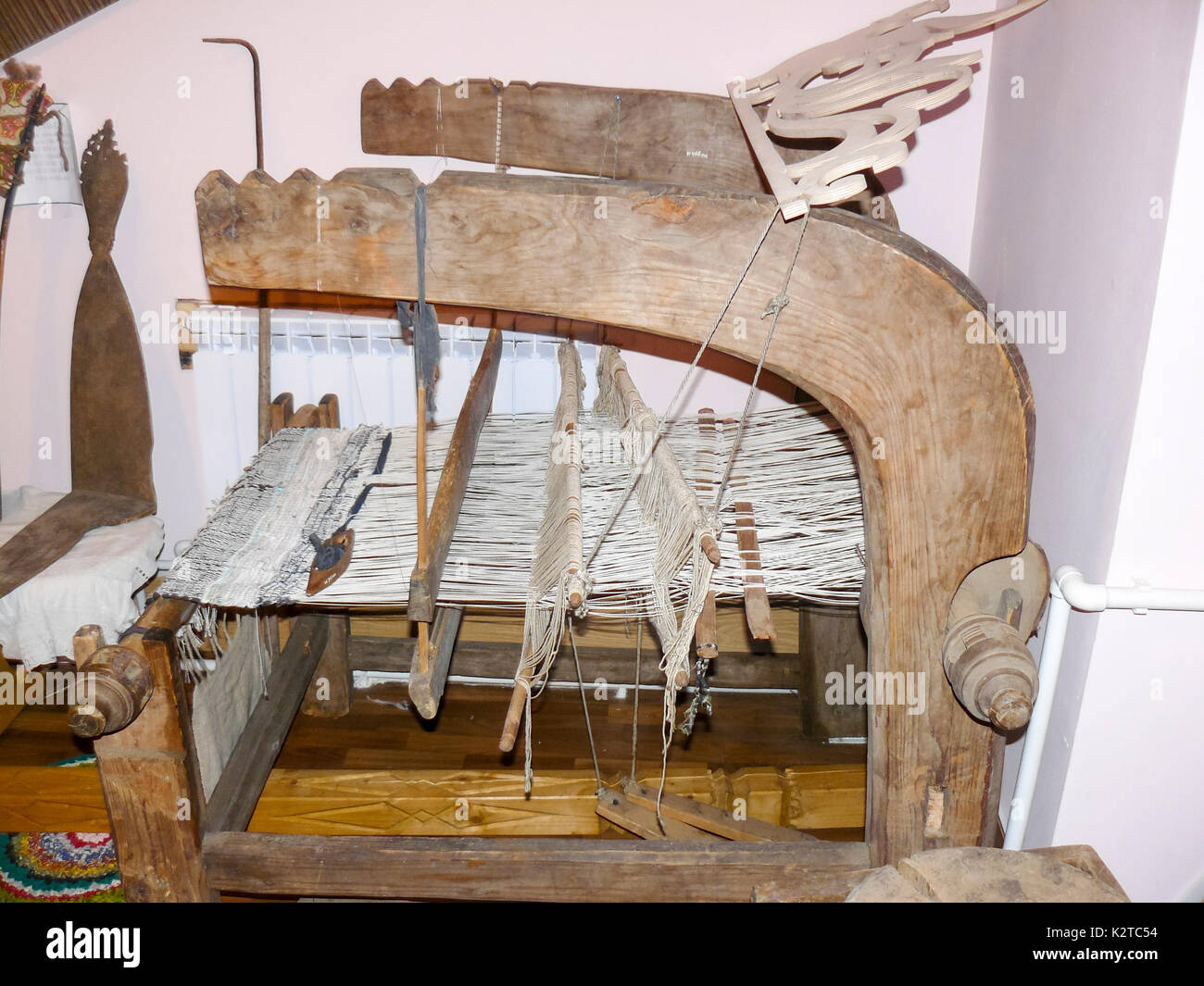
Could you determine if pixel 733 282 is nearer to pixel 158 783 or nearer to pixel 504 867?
pixel 504 867

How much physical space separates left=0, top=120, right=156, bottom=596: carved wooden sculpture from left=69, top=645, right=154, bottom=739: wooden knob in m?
0.96

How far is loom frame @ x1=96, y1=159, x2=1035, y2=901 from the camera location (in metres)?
1.23

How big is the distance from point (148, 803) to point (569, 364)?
1.25 m

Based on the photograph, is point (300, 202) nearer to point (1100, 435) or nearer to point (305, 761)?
point (1100, 435)

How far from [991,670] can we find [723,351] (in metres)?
0.59

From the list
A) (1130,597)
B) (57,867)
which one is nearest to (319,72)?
(57,867)

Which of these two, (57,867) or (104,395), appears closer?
(57,867)

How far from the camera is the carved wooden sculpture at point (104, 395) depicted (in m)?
2.52

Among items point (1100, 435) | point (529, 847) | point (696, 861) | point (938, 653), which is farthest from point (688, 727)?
point (1100, 435)

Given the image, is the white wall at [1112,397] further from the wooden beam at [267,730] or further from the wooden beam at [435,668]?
the wooden beam at [267,730]

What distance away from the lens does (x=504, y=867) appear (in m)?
1.71

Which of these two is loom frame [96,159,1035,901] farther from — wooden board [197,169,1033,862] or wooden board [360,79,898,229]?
wooden board [360,79,898,229]

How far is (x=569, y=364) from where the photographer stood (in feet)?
7.61

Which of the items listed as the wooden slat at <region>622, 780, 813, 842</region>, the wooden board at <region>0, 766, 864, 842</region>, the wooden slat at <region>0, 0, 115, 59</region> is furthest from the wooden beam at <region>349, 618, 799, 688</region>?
the wooden slat at <region>0, 0, 115, 59</region>
